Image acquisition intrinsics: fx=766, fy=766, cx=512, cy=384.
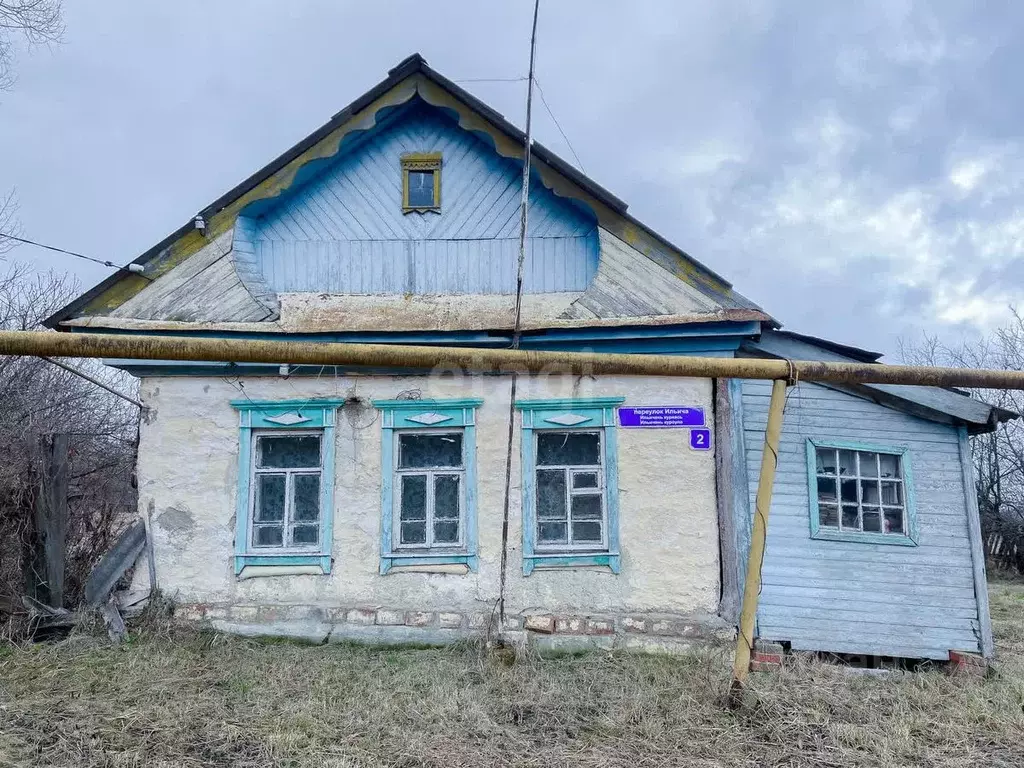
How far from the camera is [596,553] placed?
6.30 m

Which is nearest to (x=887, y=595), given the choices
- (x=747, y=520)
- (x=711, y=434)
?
(x=747, y=520)

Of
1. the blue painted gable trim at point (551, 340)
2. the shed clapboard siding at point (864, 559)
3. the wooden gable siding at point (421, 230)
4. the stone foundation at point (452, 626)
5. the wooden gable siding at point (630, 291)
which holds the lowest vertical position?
the stone foundation at point (452, 626)

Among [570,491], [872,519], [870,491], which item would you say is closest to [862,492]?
[870,491]

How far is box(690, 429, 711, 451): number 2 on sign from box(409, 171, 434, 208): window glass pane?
3.12 metres

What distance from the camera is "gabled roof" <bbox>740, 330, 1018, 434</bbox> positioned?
616 cm

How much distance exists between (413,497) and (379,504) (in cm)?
29

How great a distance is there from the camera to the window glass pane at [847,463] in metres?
6.33

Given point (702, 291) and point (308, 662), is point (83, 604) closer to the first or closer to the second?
point (308, 662)

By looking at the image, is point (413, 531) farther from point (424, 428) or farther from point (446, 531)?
point (424, 428)

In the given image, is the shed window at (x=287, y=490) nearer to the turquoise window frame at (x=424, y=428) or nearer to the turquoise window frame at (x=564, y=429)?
the turquoise window frame at (x=424, y=428)

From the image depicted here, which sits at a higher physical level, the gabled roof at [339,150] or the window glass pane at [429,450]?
the gabled roof at [339,150]

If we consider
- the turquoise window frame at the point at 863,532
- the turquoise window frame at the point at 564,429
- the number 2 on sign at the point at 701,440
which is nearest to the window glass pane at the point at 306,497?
the turquoise window frame at the point at 564,429

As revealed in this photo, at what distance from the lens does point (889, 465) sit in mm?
6375

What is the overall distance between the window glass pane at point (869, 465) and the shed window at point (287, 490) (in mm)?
4539
